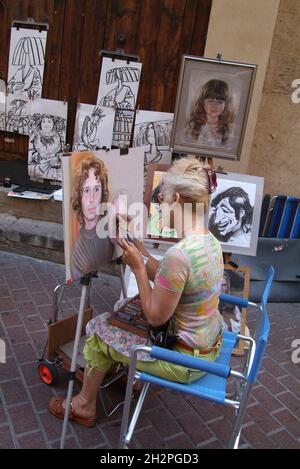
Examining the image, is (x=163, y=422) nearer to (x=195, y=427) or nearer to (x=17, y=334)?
(x=195, y=427)

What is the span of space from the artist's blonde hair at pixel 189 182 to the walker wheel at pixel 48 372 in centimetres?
127

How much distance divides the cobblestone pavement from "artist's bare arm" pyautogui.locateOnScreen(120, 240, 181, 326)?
0.81 m

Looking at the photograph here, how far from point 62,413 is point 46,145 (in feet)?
9.42

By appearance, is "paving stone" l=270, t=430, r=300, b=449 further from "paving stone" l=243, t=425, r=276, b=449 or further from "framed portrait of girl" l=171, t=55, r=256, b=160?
"framed portrait of girl" l=171, t=55, r=256, b=160

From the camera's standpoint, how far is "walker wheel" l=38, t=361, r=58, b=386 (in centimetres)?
243

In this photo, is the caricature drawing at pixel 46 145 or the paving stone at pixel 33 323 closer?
the paving stone at pixel 33 323

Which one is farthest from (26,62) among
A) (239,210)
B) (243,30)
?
(239,210)

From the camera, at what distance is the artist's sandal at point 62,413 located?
221 centimetres

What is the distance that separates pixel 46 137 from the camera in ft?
14.1

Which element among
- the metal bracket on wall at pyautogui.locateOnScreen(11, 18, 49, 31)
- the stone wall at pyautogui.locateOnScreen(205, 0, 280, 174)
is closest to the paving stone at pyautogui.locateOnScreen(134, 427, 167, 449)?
the stone wall at pyautogui.locateOnScreen(205, 0, 280, 174)

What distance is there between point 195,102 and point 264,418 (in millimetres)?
2219

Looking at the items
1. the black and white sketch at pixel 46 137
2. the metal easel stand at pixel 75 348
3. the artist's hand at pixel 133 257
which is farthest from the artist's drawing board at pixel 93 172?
the black and white sketch at pixel 46 137

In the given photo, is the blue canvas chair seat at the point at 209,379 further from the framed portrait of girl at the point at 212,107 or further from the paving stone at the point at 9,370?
the framed portrait of girl at the point at 212,107
